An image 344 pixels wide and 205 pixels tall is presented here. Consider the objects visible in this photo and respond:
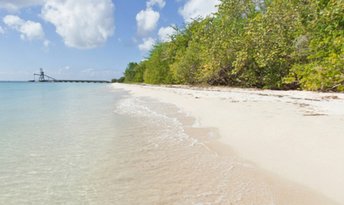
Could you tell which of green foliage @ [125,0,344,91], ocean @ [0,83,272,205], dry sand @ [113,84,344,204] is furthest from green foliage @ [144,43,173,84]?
ocean @ [0,83,272,205]

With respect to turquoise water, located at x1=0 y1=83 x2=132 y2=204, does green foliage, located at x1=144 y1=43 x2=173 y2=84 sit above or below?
above

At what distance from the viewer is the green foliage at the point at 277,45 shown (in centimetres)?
1522

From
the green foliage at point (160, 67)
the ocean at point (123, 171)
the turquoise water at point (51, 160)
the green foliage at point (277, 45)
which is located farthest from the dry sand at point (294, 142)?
the green foliage at point (160, 67)

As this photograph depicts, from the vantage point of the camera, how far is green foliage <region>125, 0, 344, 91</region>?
15.2m

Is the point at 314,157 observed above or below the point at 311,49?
below

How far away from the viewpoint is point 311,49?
17.1m

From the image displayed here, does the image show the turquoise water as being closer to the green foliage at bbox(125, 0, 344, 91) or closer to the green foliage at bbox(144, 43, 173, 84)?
the green foliage at bbox(125, 0, 344, 91)

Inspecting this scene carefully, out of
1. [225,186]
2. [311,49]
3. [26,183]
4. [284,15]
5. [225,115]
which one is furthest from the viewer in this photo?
[284,15]

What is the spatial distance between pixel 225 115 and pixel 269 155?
14.9 feet

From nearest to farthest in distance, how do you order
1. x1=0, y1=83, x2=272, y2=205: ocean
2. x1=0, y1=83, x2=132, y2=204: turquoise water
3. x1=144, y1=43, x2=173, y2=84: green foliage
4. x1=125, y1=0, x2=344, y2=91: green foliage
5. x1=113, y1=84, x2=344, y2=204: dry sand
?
x1=0, y1=83, x2=272, y2=205: ocean, x1=0, y1=83, x2=132, y2=204: turquoise water, x1=113, y1=84, x2=344, y2=204: dry sand, x1=125, y1=0, x2=344, y2=91: green foliage, x1=144, y1=43, x2=173, y2=84: green foliage

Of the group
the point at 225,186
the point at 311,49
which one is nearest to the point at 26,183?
the point at 225,186

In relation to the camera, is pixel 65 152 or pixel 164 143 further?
pixel 164 143

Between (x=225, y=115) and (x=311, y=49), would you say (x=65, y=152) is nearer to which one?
(x=225, y=115)

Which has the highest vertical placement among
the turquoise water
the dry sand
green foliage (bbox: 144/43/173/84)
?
green foliage (bbox: 144/43/173/84)
